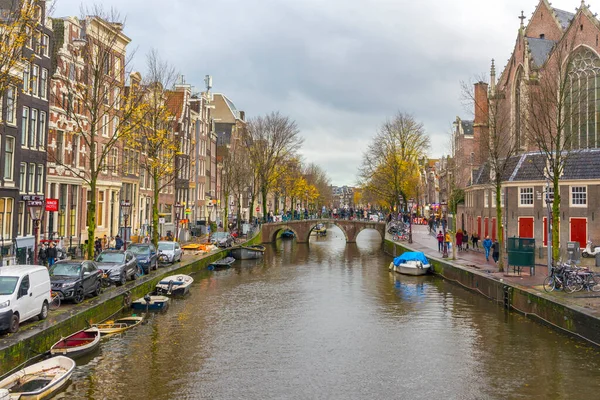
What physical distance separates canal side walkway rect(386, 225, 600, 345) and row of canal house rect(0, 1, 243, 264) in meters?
21.0

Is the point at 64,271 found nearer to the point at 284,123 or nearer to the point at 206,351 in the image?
the point at 206,351

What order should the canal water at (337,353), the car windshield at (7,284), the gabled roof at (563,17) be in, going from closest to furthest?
the canal water at (337,353) → the car windshield at (7,284) → the gabled roof at (563,17)

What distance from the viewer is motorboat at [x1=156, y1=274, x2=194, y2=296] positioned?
3103 cm

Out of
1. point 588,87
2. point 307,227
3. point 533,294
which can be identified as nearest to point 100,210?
point 533,294

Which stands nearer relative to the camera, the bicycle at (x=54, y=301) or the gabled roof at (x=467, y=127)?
the bicycle at (x=54, y=301)

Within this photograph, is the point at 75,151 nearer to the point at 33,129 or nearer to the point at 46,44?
the point at 33,129

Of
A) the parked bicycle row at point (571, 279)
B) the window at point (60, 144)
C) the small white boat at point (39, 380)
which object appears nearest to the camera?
the small white boat at point (39, 380)

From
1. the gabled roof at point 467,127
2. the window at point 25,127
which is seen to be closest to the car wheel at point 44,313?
the window at point 25,127

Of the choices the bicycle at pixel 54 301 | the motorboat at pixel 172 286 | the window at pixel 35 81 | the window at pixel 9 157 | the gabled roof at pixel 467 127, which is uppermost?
the gabled roof at pixel 467 127

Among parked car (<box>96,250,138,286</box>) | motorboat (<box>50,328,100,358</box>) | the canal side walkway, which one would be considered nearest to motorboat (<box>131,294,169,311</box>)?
parked car (<box>96,250,138,286</box>)

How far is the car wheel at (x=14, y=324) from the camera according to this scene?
54.4 feet

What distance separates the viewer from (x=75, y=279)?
2261 centimetres

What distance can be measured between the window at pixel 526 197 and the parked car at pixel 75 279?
34.6 metres

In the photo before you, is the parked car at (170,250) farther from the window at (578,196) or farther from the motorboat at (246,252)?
the window at (578,196)
